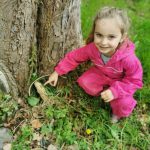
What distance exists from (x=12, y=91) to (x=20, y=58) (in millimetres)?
367

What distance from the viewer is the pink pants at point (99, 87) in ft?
12.2

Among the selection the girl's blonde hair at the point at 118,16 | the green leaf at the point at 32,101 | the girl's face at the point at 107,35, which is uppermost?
Answer: the girl's blonde hair at the point at 118,16

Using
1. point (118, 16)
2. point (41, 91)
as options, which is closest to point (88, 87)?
point (41, 91)

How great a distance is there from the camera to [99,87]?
12.6 ft

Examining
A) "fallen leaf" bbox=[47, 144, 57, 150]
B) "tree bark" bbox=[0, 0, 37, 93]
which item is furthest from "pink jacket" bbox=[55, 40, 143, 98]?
"fallen leaf" bbox=[47, 144, 57, 150]

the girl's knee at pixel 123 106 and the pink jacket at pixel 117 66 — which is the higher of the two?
the pink jacket at pixel 117 66

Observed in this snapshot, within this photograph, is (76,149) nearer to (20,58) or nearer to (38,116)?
(38,116)

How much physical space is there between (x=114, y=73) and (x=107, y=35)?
49cm

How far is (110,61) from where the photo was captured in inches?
137

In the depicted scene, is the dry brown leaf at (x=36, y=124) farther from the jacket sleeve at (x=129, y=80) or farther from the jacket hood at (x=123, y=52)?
the jacket hood at (x=123, y=52)

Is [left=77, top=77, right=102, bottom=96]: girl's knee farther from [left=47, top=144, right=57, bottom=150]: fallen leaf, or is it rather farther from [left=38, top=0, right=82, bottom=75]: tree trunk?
[left=47, top=144, right=57, bottom=150]: fallen leaf

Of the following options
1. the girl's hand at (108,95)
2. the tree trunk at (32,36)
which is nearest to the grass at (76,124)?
the tree trunk at (32,36)

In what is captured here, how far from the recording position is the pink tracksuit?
344 cm

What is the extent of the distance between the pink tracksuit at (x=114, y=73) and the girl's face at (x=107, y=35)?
118 millimetres
